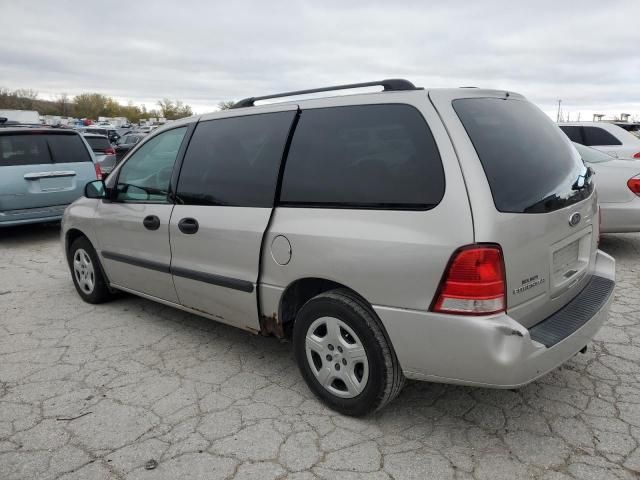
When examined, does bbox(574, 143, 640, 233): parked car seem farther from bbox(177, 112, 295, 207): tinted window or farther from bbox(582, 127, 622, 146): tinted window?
bbox(177, 112, 295, 207): tinted window

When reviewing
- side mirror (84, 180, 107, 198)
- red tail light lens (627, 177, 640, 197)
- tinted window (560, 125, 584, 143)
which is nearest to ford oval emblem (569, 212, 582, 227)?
side mirror (84, 180, 107, 198)

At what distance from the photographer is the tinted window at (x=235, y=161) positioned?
298 centimetres

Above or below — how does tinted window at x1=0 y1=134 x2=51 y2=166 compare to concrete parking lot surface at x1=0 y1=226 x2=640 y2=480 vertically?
above

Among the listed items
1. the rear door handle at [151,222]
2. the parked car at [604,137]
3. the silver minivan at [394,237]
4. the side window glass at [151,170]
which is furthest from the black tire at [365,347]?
the parked car at [604,137]

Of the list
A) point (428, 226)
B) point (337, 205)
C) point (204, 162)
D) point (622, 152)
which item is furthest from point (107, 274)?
point (622, 152)

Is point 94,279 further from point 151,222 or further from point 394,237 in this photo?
point 394,237

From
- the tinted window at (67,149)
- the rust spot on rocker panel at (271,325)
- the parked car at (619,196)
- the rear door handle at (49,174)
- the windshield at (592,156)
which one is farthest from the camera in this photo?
the tinted window at (67,149)

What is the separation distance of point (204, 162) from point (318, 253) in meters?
1.24

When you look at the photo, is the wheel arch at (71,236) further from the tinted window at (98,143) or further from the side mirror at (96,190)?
the tinted window at (98,143)

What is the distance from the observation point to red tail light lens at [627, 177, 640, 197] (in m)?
5.52

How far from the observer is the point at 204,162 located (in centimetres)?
338

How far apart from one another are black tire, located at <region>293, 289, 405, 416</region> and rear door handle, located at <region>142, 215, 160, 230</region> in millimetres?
1419

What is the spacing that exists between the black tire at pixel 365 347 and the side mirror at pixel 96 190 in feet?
7.50

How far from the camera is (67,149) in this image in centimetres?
775
